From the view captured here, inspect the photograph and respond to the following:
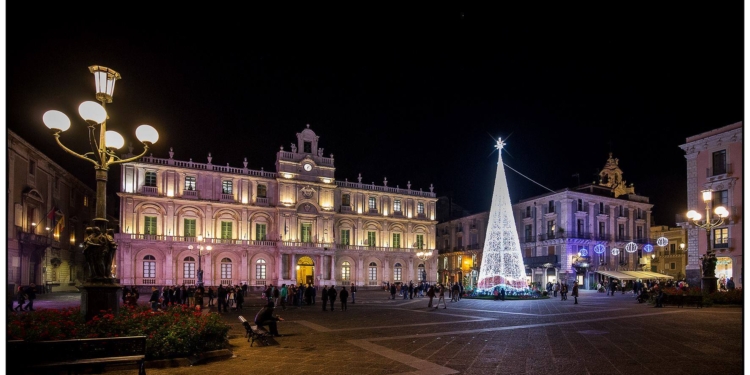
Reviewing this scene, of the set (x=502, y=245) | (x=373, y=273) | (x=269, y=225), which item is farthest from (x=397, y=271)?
(x=502, y=245)

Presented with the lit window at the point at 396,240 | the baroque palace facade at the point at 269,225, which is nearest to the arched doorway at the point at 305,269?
the baroque palace facade at the point at 269,225

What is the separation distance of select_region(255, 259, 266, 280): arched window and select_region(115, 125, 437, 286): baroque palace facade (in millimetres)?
93

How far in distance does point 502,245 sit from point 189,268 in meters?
28.6

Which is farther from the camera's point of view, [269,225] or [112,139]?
[269,225]

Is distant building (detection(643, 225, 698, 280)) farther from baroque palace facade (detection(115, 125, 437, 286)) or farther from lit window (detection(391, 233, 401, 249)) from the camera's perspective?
lit window (detection(391, 233, 401, 249))

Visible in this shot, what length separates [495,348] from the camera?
37.8ft

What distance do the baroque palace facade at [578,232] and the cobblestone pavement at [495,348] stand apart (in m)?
31.7

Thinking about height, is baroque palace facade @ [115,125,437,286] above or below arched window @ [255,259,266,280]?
above

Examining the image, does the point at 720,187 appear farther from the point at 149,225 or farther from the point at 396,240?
the point at 149,225

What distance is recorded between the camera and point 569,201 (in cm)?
5241

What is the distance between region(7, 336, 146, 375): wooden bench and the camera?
7316mm

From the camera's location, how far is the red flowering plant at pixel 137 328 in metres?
8.66

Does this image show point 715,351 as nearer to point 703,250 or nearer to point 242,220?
point 703,250

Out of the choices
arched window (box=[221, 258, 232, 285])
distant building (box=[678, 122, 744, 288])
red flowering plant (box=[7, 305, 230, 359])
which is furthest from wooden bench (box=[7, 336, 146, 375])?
arched window (box=[221, 258, 232, 285])
